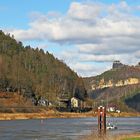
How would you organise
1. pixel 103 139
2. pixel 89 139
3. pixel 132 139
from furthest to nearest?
pixel 89 139 < pixel 103 139 < pixel 132 139

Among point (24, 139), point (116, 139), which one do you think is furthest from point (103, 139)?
point (24, 139)

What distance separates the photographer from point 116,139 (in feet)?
231

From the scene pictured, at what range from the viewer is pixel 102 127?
112 metres

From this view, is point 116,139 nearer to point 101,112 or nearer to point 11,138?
point 11,138

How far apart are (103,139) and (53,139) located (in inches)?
865

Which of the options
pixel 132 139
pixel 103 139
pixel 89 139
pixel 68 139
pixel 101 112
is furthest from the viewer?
pixel 101 112

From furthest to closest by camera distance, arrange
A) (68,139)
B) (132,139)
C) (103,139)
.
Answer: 1. (68,139)
2. (103,139)
3. (132,139)

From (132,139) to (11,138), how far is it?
34.6 metres

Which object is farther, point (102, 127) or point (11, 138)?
point (102, 127)

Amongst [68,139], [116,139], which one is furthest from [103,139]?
[68,139]

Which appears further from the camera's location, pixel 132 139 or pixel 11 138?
pixel 11 138

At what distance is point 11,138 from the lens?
9600 cm

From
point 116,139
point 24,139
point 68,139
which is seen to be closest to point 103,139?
point 116,139

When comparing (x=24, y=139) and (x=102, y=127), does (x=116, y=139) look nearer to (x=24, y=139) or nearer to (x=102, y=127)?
(x=24, y=139)
